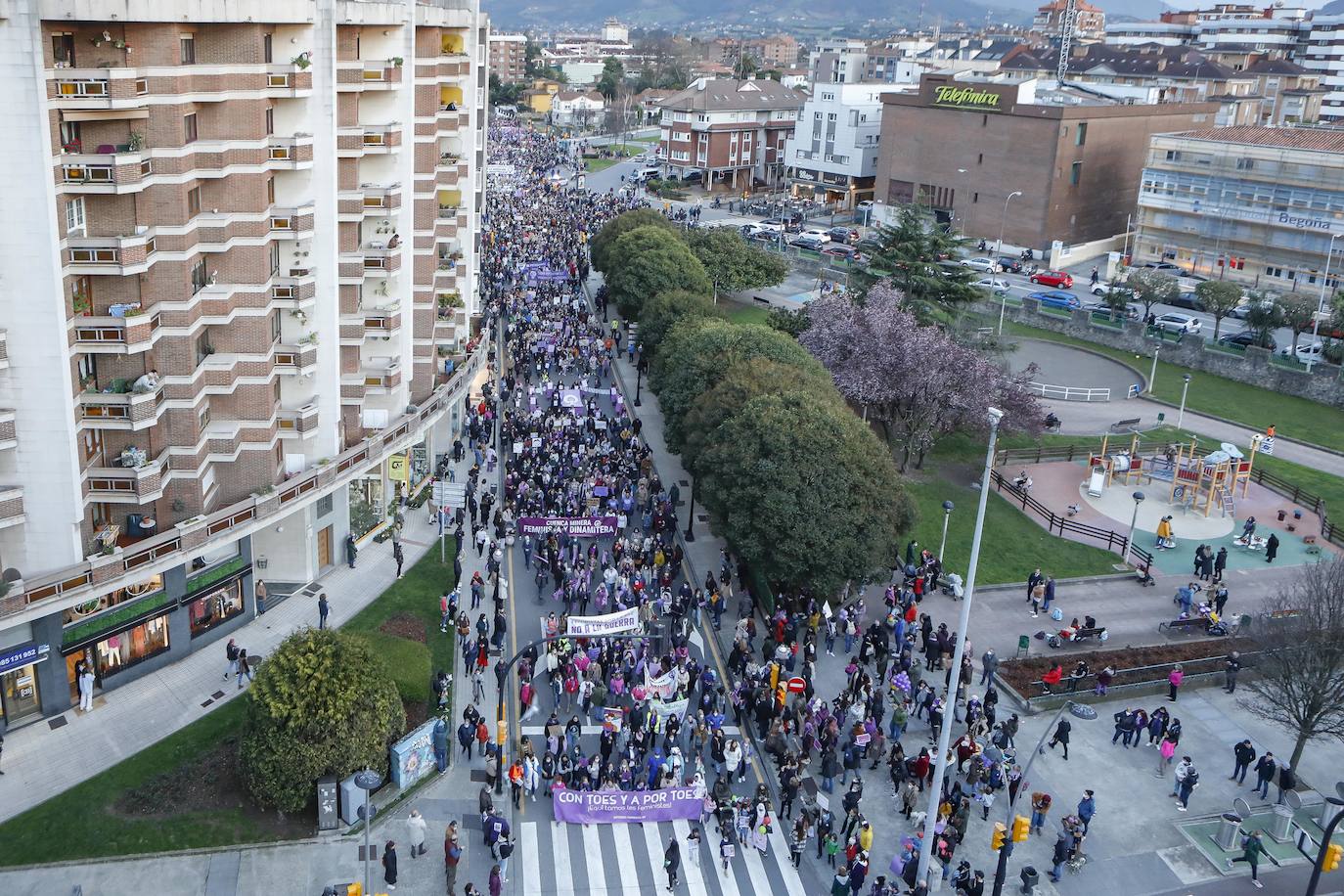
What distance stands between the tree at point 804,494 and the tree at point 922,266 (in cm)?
2871

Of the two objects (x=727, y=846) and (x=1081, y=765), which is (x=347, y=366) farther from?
(x=1081, y=765)

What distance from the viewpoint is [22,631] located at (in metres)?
32.2

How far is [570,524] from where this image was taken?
43906mm

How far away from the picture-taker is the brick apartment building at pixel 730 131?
497ft

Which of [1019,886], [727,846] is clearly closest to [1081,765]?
[1019,886]

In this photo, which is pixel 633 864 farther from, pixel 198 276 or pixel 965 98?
pixel 965 98

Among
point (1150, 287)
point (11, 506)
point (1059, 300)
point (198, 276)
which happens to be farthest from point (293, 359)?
point (1059, 300)

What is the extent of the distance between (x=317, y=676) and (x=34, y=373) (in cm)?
1134

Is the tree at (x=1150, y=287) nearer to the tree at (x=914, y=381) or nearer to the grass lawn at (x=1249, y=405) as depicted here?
the grass lawn at (x=1249, y=405)

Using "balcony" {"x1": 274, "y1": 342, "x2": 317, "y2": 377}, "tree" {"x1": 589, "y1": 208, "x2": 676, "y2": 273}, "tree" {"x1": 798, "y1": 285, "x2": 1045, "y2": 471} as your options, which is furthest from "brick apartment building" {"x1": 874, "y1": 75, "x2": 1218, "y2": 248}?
"balcony" {"x1": 274, "y1": 342, "x2": 317, "y2": 377}

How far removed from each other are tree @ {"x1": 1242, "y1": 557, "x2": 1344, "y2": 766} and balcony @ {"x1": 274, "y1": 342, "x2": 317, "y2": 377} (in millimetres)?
33050

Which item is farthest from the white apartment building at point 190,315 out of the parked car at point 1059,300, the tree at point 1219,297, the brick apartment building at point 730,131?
the brick apartment building at point 730,131

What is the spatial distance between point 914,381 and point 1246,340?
1596 inches

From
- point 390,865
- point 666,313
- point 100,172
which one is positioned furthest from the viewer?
point 666,313
